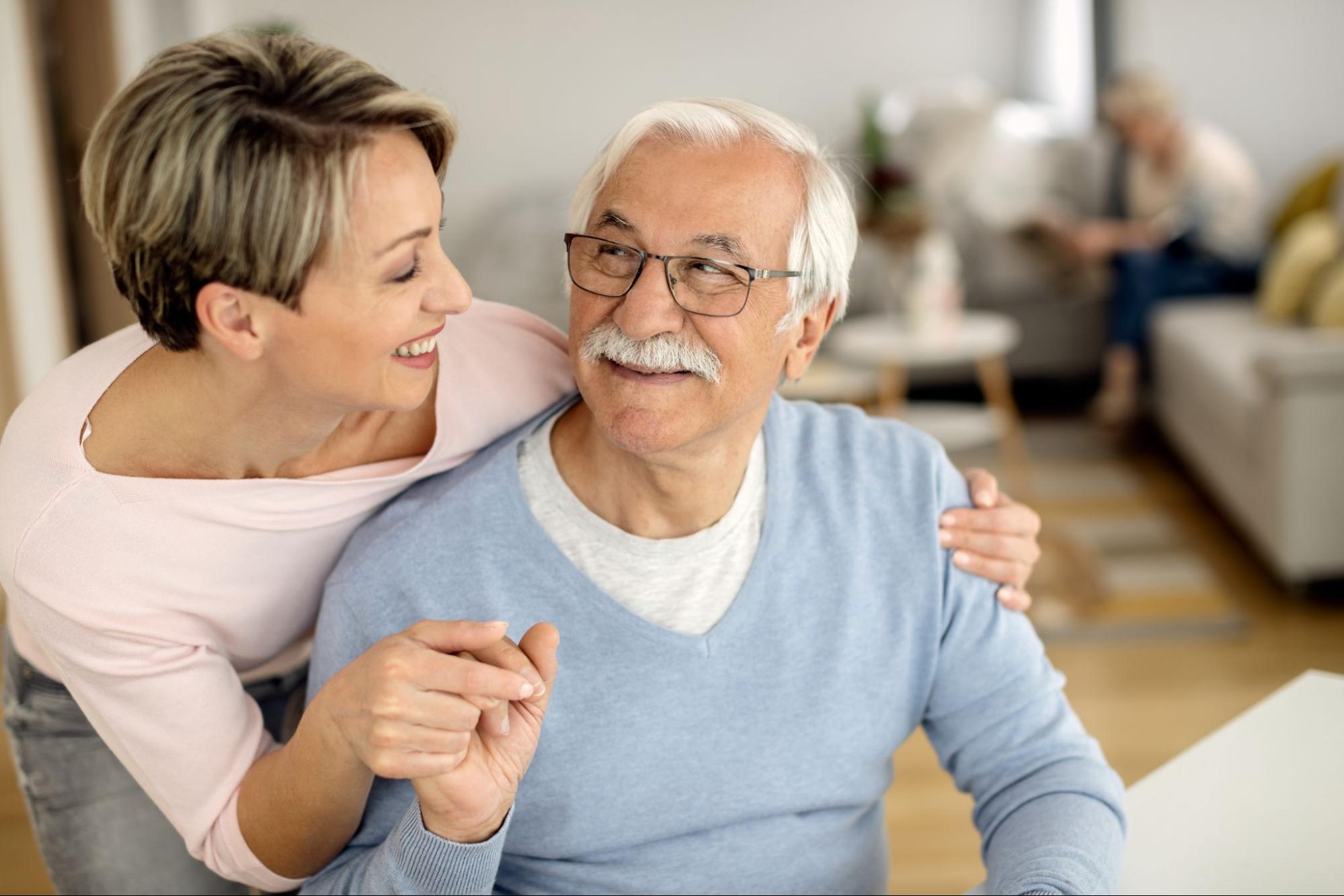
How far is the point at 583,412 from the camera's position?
1507 mm

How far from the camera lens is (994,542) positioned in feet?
4.86

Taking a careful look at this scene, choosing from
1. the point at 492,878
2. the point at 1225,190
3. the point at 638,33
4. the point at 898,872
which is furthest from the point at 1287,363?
the point at 638,33

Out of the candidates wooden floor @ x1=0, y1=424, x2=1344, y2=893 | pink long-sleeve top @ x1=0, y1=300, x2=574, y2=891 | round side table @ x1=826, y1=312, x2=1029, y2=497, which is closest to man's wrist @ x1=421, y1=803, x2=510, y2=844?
pink long-sleeve top @ x1=0, y1=300, x2=574, y2=891

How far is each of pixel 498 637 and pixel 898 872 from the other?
1640 millimetres

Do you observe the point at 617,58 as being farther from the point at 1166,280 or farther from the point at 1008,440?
the point at 1008,440

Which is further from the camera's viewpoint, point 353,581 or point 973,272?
point 973,272

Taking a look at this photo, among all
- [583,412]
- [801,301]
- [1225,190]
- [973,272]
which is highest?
[801,301]

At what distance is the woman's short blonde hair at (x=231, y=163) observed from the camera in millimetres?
1074

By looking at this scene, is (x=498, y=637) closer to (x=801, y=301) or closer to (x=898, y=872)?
(x=801, y=301)

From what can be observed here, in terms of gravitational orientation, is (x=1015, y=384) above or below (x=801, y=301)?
below

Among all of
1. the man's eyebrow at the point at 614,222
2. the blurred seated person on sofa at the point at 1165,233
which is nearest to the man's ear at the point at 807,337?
the man's eyebrow at the point at 614,222

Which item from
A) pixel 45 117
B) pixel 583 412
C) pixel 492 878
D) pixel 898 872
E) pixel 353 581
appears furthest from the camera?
pixel 45 117

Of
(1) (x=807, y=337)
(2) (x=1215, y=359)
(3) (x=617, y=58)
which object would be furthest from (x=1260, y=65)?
(1) (x=807, y=337)

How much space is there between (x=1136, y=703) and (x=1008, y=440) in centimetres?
194
